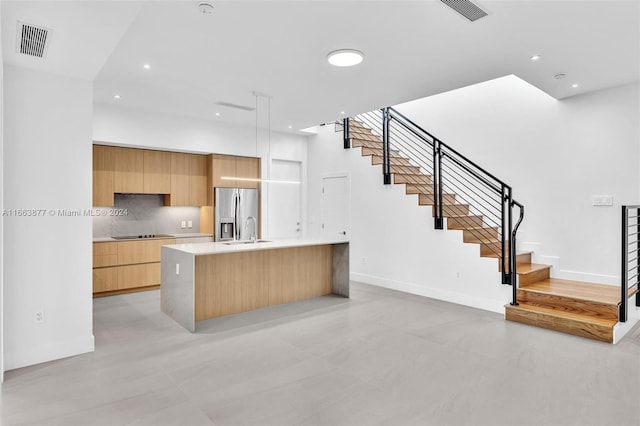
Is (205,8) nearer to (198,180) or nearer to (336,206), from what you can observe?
(198,180)

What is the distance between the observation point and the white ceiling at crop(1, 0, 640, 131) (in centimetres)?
280

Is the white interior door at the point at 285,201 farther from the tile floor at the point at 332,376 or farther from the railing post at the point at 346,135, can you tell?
the tile floor at the point at 332,376

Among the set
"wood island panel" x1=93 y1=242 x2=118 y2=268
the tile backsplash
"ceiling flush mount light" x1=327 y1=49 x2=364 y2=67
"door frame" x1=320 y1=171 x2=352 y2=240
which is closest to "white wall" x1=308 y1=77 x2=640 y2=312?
Answer: "door frame" x1=320 y1=171 x2=352 y2=240

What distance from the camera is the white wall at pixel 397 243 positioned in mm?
5191

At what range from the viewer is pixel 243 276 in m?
4.91

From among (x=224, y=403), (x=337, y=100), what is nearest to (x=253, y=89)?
(x=337, y=100)

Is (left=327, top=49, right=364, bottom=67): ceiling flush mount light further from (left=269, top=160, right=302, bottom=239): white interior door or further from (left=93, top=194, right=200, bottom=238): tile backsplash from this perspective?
(left=93, top=194, right=200, bottom=238): tile backsplash

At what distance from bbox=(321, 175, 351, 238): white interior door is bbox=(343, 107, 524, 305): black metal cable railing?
87cm

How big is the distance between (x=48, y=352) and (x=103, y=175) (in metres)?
3.31

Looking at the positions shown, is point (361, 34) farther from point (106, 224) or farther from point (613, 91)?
point (106, 224)

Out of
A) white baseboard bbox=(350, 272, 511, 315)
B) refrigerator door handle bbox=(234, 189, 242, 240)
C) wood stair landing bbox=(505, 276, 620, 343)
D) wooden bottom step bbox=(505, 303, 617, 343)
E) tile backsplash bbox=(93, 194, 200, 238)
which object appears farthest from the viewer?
refrigerator door handle bbox=(234, 189, 242, 240)

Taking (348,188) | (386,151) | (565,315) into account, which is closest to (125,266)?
(348,188)

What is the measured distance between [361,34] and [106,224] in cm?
525

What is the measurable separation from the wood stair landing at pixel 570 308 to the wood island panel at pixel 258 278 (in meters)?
2.65
